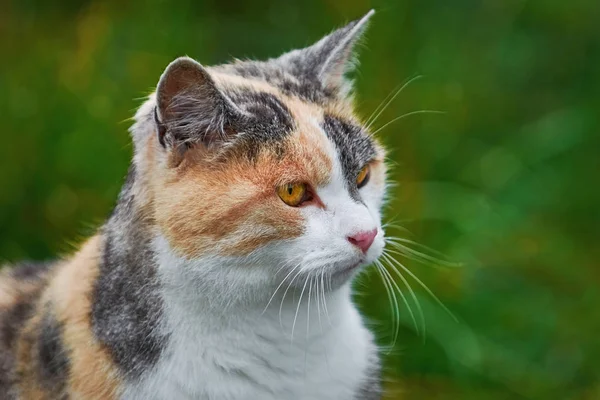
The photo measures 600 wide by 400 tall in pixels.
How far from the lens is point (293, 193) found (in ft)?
5.92

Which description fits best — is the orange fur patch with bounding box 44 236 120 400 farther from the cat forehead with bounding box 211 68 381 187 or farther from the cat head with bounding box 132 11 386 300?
the cat forehead with bounding box 211 68 381 187

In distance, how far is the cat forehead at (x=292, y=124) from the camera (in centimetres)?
184

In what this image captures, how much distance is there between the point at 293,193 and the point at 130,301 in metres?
0.41

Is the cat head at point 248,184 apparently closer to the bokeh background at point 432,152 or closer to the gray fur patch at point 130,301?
the gray fur patch at point 130,301

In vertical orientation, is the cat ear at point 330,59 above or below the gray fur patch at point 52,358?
above

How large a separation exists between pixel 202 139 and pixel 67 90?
1.52 meters

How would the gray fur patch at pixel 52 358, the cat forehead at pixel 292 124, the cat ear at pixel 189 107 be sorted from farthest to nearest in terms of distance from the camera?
the gray fur patch at pixel 52 358
the cat forehead at pixel 292 124
the cat ear at pixel 189 107

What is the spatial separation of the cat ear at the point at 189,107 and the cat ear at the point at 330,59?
32 cm

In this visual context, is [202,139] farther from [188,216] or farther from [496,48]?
[496,48]

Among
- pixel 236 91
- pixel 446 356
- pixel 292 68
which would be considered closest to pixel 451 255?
pixel 446 356

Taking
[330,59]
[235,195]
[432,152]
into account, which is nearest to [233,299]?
[235,195]

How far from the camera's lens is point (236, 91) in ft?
6.33

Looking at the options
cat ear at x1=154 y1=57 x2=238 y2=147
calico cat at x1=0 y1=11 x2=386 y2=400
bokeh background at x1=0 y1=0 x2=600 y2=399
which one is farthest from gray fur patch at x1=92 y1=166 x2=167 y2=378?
bokeh background at x1=0 y1=0 x2=600 y2=399

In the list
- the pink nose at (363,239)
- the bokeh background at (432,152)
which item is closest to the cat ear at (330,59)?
the pink nose at (363,239)
